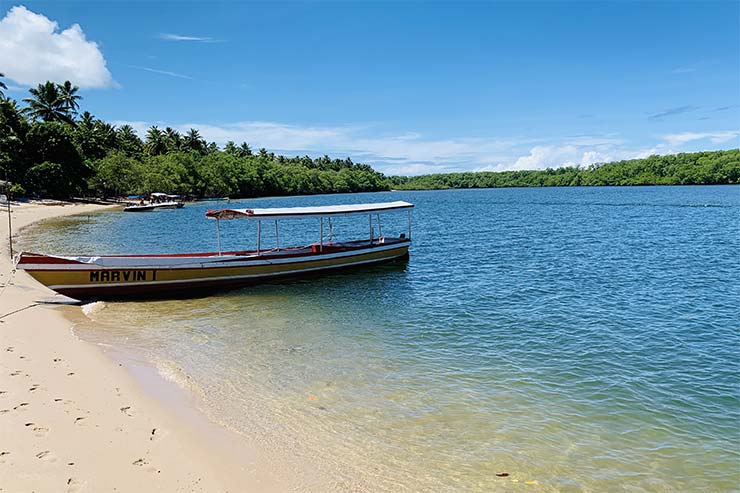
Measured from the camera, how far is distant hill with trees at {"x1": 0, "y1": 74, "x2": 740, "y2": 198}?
6425 centimetres

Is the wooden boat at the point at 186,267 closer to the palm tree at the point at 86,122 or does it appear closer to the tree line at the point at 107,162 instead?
the tree line at the point at 107,162

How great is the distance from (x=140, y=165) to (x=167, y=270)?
8425 centimetres

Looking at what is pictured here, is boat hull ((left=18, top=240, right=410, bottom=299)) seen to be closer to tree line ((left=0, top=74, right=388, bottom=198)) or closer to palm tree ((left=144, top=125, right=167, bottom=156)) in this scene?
tree line ((left=0, top=74, right=388, bottom=198))

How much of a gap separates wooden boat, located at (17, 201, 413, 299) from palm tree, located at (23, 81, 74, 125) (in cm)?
7336

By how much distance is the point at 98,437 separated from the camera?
7.06 metres

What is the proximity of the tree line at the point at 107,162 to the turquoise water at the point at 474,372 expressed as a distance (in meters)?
47.4

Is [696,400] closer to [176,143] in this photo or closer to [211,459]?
[211,459]

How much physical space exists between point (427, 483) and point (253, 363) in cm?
592

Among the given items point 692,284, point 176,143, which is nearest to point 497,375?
point 692,284

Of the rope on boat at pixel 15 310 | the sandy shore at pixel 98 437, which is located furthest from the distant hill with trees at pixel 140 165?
the sandy shore at pixel 98 437

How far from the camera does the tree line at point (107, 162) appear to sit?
210ft

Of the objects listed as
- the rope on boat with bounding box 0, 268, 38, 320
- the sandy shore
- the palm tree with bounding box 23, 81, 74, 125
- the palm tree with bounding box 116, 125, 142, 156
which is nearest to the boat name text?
the rope on boat with bounding box 0, 268, 38, 320

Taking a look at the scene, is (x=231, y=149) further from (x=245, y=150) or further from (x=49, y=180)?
(x=49, y=180)

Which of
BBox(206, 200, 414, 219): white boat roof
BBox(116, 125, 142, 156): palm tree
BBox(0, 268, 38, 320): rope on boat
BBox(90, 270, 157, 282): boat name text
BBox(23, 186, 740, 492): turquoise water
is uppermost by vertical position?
BBox(116, 125, 142, 156): palm tree
